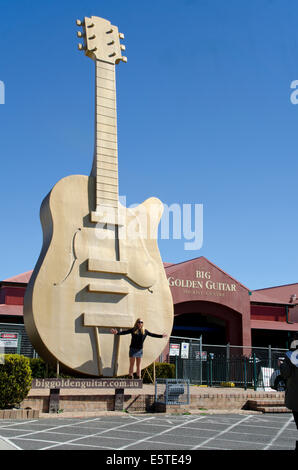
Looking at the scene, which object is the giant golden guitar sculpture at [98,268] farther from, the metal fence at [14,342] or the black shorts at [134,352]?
the metal fence at [14,342]

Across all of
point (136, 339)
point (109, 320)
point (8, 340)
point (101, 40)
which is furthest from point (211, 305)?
point (101, 40)

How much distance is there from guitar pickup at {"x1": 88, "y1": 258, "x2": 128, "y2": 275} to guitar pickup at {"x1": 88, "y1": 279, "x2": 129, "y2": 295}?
29 cm

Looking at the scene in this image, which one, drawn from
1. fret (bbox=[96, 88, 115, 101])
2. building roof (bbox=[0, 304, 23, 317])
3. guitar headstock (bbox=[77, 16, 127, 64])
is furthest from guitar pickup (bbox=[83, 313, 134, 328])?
building roof (bbox=[0, 304, 23, 317])

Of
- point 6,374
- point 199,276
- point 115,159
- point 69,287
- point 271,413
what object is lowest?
point 271,413

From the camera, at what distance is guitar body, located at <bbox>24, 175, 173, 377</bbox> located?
39.3ft

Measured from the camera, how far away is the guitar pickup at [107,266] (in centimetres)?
1278

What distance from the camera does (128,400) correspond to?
36.4 feet

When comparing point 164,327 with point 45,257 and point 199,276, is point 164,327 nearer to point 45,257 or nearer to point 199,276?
point 45,257

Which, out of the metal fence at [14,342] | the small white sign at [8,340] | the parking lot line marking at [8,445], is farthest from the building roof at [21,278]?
the parking lot line marking at [8,445]

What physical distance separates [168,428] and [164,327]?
504 cm

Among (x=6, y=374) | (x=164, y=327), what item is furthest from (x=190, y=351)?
(x=6, y=374)

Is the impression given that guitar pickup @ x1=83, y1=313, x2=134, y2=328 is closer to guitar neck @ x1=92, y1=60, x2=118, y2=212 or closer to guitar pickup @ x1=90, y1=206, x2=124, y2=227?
guitar pickup @ x1=90, y1=206, x2=124, y2=227

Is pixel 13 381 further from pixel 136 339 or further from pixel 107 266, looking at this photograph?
pixel 107 266

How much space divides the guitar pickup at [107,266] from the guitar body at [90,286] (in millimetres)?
23
